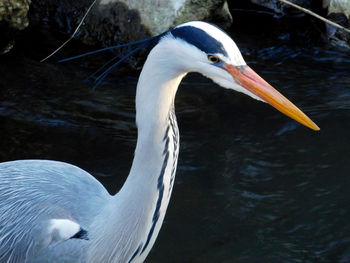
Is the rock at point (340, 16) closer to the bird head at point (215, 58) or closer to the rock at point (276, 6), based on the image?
the rock at point (276, 6)

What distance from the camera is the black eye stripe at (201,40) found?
7.41 ft

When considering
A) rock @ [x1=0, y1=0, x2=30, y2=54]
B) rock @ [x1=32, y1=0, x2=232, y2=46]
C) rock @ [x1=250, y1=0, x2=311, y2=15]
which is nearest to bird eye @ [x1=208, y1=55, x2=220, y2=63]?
rock @ [x1=32, y1=0, x2=232, y2=46]

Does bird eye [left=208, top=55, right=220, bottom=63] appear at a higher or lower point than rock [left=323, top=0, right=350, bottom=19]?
higher

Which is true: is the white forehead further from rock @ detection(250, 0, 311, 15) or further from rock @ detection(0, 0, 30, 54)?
rock @ detection(250, 0, 311, 15)

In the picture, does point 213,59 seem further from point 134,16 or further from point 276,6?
point 276,6

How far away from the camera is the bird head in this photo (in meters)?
2.27

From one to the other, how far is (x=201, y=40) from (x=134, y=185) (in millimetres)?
767

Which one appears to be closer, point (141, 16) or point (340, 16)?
point (141, 16)

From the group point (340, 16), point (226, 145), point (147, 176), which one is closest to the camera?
point (147, 176)

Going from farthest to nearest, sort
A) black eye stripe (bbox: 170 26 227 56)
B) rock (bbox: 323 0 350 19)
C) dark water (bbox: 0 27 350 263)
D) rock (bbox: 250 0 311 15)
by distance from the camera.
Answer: rock (bbox: 250 0 311 15) < rock (bbox: 323 0 350 19) < dark water (bbox: 0 27 350 263) < black eye stripe (bbox: 170 26 227 56)

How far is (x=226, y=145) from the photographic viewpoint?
454cm

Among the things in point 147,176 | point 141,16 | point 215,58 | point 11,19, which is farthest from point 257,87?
point 11,19

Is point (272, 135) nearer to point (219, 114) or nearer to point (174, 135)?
point (219, 114)

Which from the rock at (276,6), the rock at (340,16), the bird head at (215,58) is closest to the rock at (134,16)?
the rock at (276,6)
